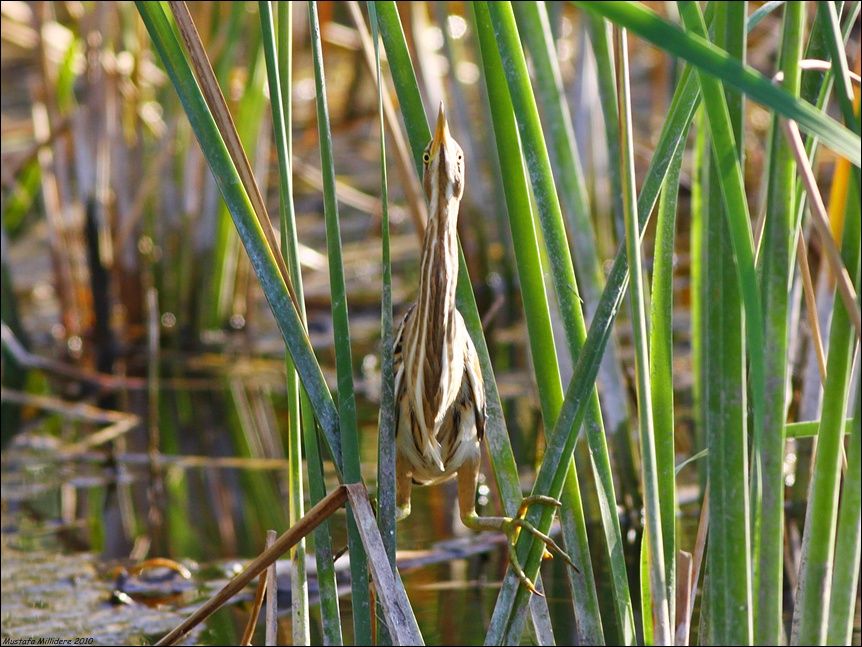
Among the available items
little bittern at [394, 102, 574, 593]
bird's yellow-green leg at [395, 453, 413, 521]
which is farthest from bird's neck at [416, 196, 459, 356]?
bird's yellow-green leg at [395, 453, 413, 521]

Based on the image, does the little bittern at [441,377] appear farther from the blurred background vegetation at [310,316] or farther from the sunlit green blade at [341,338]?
the sunlit green blade at [341,338]

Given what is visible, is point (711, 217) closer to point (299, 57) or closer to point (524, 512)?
point (524, 512)

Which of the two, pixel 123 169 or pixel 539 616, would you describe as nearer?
pixel 539 616

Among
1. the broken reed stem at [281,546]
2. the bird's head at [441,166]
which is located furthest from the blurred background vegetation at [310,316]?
the broken reed stem at [281,546]

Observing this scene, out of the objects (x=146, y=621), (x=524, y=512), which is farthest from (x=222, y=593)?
(x=146, y=621)

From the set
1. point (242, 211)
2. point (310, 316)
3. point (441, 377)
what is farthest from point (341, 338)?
point (310, 316)

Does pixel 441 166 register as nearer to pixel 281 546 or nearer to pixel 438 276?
pixel 438 276
